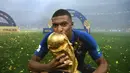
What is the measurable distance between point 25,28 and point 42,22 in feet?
1.60

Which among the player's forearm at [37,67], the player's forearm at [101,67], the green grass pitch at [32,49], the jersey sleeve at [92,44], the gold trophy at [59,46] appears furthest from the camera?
the green grass pitch at [32,49]

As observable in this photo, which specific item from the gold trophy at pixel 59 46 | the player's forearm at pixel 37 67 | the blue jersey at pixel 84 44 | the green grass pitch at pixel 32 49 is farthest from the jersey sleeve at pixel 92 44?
A: the green grass pitch at pixel 32 49

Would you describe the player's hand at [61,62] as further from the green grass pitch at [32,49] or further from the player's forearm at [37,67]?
the green grass pitch at [32,49]

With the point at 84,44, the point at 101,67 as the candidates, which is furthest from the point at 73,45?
the point at 101,67

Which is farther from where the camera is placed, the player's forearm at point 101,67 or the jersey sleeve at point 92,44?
the jersey sleeve at point 92,44

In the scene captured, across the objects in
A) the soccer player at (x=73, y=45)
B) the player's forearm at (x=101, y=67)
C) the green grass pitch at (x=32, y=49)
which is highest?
the soccer player at (x=73, y=45)

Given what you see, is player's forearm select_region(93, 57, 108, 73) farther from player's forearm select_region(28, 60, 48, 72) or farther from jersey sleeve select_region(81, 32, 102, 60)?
player's forearm select_region(28, 60, 48, 72)

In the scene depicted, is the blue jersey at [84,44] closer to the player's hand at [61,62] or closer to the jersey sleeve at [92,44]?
the jersey sleeve at [92,44]

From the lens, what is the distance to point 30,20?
746 cm

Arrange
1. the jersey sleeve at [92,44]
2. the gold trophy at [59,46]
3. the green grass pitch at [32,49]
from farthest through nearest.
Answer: the green grass pitch at [32,49] < the jersey sleeve at [92,44] < the gold trophy at [59,46]

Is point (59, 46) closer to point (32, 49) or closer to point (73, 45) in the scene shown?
point (73, 45)

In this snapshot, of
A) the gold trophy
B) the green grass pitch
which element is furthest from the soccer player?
the green grass pitch

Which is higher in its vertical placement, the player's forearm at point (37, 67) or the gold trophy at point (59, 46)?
the gold trophy at point (59, 46)

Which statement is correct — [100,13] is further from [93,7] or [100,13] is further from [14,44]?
[14,44]
